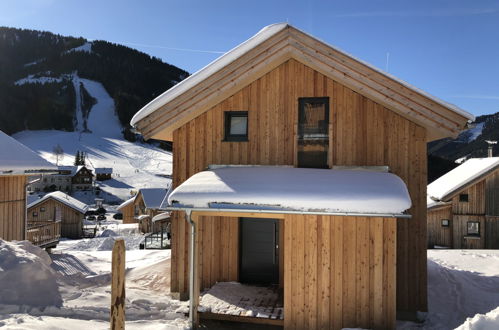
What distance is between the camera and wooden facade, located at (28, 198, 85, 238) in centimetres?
3747

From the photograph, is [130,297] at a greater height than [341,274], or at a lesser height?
lesser

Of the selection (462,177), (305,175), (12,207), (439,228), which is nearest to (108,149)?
(12,207)

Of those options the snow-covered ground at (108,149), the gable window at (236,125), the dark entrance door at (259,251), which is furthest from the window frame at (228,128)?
the snow-covered ground at (108,149)

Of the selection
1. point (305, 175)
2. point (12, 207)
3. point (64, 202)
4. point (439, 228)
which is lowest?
point (439, 228)

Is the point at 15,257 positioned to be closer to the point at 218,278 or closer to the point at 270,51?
the point at 218,278

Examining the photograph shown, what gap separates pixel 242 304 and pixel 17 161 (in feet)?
38.9

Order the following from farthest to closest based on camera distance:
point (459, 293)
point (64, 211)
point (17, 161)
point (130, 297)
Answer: point (64, 211) < point (17, 161) < point (459, 293) < point (130, 297)

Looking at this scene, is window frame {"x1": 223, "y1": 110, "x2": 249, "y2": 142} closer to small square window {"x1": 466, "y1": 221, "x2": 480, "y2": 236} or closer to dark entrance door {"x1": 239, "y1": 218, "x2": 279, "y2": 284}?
dark entrance door {"x1": 239, "y1": 218, "x2": 279, "y2": 284}

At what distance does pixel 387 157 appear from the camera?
761cm

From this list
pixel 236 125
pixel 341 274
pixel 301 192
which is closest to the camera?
pixel 301 192

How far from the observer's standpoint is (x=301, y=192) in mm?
6211

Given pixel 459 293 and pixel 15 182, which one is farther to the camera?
pixel 15 182

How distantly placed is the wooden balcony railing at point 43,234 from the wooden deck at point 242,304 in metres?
11.8

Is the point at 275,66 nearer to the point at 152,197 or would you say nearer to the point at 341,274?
the point at 341,274
